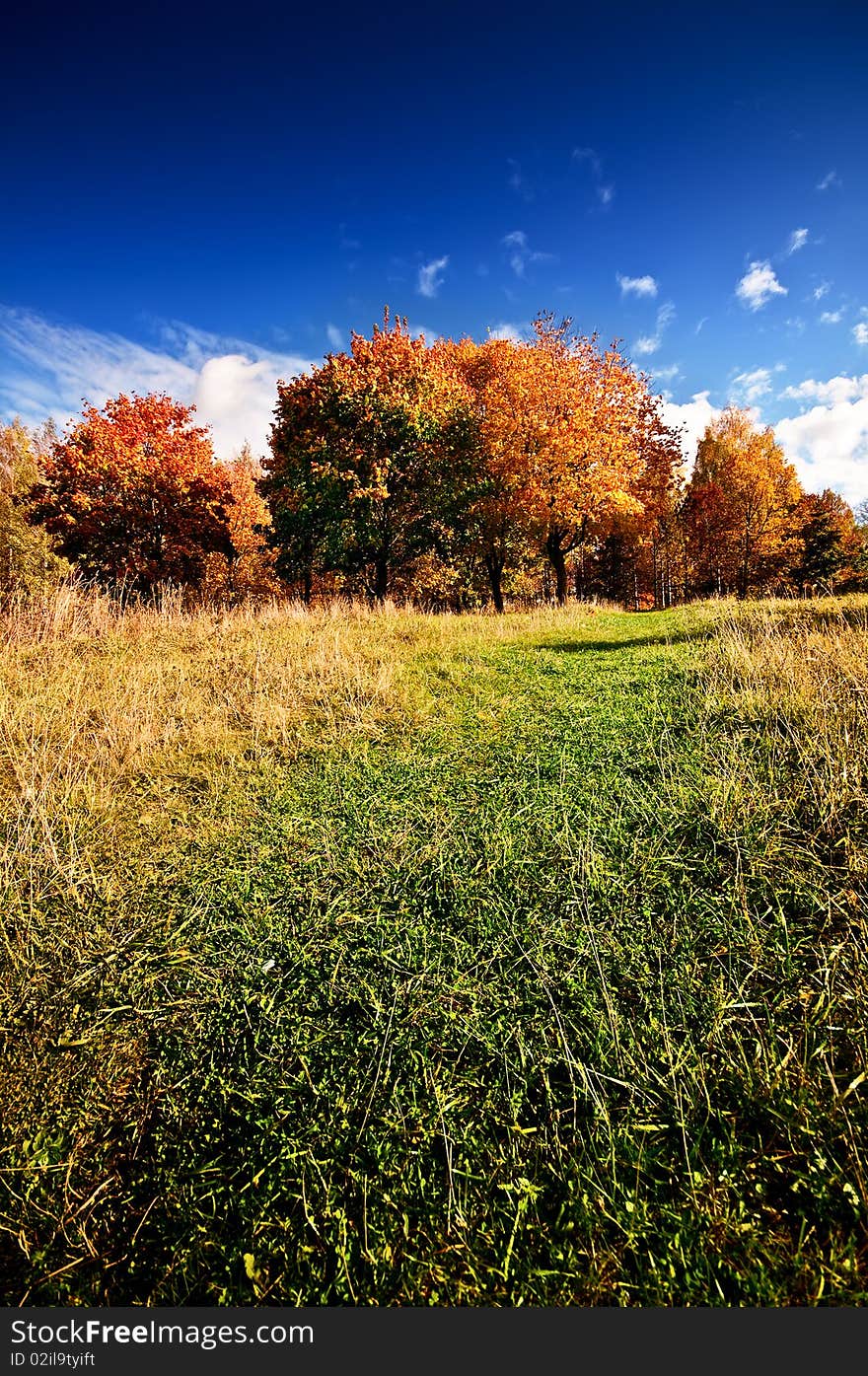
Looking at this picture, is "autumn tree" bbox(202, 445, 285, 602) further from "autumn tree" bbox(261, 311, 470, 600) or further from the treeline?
"autumn tree" bbox(261, 311, 470, 600)

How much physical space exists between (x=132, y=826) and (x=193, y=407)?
84.1ft

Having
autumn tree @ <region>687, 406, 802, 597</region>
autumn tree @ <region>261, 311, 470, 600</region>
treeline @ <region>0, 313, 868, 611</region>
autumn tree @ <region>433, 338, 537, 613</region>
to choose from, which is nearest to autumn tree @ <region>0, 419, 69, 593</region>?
treeline @ <region>0, 313, 868, 611</region>

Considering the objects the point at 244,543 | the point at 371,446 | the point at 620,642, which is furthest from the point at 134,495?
the point at 620,642

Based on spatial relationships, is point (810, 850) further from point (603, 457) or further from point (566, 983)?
point (603, 457)

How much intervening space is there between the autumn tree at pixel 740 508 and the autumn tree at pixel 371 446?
71.3 ft

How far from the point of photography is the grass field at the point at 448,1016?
1.78 meters

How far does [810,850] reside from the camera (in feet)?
10.5

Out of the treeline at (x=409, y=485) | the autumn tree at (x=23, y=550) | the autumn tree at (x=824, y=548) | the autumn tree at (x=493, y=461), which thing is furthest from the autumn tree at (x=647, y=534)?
A: the autumn tree at (x=23, y=550)

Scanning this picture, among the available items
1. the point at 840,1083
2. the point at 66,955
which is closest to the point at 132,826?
the point at 66,955

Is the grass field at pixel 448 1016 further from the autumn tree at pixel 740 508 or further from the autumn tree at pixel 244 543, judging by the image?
the autumn tree at pixel 740 508

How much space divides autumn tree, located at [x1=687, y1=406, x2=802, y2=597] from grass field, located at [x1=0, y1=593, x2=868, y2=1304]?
31306 millimetres

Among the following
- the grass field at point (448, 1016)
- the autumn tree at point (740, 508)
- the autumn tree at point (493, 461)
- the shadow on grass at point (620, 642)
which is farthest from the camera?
the autumn tree at point (740, 508)

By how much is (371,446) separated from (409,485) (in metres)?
1.74

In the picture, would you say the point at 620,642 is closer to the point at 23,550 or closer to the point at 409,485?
the point at 409,485
